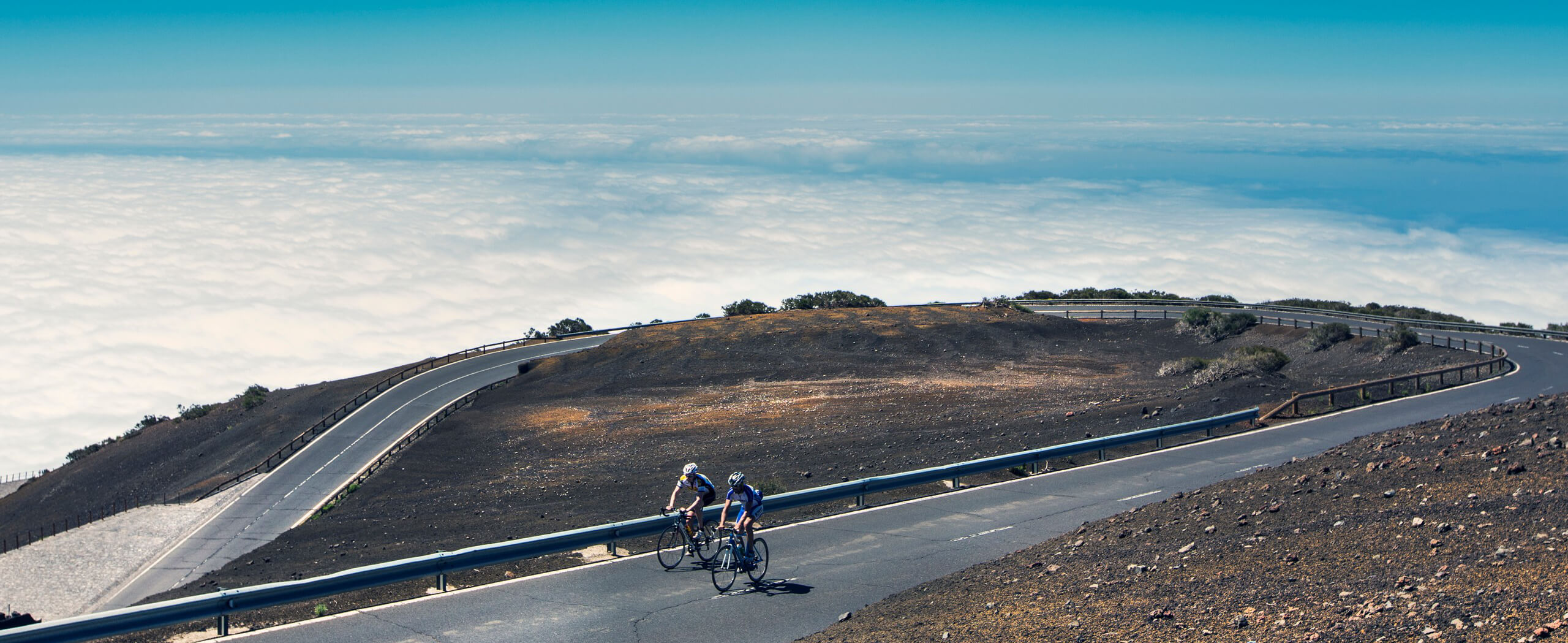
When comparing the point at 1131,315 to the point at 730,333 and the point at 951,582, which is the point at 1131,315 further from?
the point at 951,582

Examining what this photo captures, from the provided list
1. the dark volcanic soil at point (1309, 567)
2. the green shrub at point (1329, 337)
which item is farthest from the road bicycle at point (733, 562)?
the green shrub at point (1329, 337)

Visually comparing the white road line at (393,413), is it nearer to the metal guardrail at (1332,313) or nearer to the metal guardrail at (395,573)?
the metal guardrail at (395,573)

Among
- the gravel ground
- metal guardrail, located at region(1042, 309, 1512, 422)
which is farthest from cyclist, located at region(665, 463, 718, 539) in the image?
the gravel ground

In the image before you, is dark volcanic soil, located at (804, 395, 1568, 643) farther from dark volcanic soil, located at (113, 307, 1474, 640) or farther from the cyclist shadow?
dark volcanic soil, located at (113, 307, 1474, 640)

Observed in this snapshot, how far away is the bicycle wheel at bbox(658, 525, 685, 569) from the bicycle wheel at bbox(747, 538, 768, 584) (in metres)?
1.04

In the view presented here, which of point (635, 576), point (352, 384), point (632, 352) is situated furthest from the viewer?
point (352, 384)

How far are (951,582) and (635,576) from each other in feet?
12.8

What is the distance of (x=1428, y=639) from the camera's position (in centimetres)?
792

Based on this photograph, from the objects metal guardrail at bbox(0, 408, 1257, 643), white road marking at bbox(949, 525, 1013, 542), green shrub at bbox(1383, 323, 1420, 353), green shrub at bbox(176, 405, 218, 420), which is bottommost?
white road marking at bbox(949, 525, 1013, 542)

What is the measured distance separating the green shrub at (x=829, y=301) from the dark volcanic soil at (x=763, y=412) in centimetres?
713

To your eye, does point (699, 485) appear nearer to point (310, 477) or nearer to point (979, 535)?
point (979, 535)

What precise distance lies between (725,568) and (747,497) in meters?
0.90

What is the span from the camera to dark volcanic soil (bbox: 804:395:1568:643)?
8.66 metres

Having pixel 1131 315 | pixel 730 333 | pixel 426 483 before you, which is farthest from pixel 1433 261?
pixel 426 483
